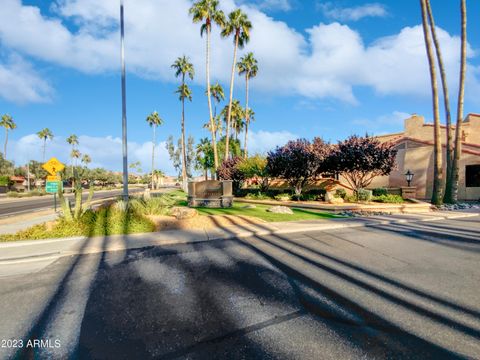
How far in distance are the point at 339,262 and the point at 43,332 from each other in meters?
5.52

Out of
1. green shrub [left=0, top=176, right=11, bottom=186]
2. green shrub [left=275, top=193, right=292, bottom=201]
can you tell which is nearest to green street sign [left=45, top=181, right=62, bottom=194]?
green shrub [left=275, top=193, right=292, bottom=201]

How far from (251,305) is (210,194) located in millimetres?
13337

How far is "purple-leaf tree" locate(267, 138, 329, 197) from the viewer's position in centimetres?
1956

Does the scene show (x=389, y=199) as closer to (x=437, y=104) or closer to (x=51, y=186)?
(x=437, y=104)

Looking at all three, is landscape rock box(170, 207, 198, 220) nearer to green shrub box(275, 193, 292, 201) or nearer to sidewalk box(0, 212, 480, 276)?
sidewalk box(0, 212, 480, 276)

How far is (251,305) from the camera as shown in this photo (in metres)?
3.72

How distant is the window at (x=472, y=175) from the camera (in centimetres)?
2230

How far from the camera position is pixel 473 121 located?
28.5 metres

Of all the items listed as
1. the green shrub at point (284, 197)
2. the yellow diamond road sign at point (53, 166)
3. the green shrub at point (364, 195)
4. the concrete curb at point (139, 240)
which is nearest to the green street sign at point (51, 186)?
the yellow diamond road sign at point (53, 166)

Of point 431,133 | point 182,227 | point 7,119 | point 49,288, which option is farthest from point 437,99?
point 7,119

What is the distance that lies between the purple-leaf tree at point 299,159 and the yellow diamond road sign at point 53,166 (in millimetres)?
15393

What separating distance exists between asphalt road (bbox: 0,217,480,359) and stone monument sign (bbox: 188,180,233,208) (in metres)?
9.89

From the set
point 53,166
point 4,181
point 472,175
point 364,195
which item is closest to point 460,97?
point 472,175

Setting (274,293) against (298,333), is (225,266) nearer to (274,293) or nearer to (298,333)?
(274,293)
